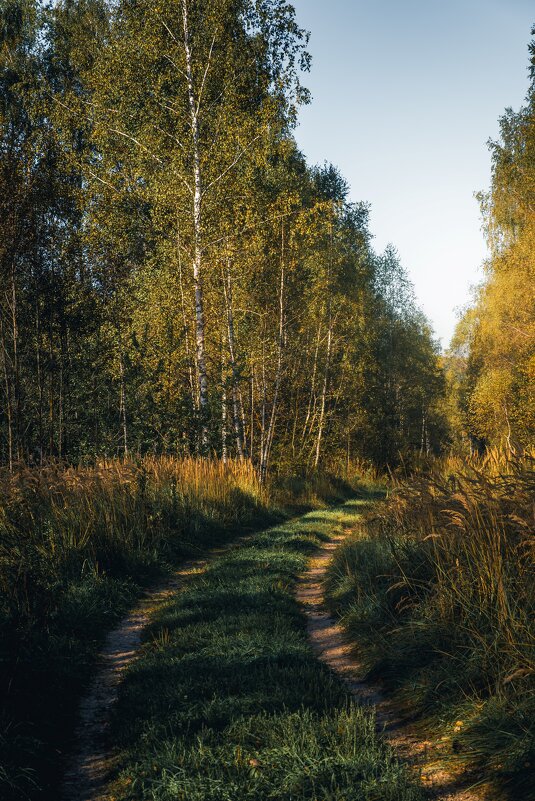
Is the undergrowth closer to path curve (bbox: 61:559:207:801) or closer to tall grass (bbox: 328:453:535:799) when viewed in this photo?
path curve (bbox: 61:559:207:801)

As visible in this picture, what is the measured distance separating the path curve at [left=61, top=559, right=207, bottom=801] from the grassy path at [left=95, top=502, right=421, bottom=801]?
0.40 feet

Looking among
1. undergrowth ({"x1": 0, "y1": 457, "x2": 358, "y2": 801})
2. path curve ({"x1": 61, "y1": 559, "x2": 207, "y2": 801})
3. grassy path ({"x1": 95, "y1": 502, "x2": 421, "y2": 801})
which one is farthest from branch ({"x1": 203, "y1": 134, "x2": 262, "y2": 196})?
grassy path ({"x1": 95, "y1": 502, "x2": 421, "y2": 801})

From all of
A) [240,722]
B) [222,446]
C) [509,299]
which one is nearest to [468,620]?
[240,722]

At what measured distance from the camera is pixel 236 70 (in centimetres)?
1902

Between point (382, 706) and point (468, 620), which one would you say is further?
point (468, 620)

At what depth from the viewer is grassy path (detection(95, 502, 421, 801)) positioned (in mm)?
3539

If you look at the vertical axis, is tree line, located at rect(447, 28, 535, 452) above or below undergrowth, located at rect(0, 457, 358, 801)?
above

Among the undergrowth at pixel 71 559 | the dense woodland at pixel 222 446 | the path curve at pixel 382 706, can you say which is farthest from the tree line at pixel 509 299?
the path curve at pixel 382 706

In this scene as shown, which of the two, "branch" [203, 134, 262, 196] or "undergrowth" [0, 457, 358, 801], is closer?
"undergrowth" [0, 457, 358, 801]

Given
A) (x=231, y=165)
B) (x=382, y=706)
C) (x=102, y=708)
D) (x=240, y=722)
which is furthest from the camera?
(x=231, y=165)

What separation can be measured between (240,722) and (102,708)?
4.44ft

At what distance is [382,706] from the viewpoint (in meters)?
4.82

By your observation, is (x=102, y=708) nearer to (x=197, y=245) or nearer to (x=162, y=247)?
(x=197, y=245)

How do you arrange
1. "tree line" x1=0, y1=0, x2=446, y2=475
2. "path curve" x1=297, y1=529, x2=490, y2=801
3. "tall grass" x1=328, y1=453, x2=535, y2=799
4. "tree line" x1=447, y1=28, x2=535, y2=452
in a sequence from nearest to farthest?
"path curve" x1=297, y1=529, x2=490, y2=801, "tall grass" x1=328, y1=453, x2=535, y2=799, "tree line" x1=0, y1=0, x2=446, y2=475, "tree line" x1=447, y1=28, x2=535, y2=452
